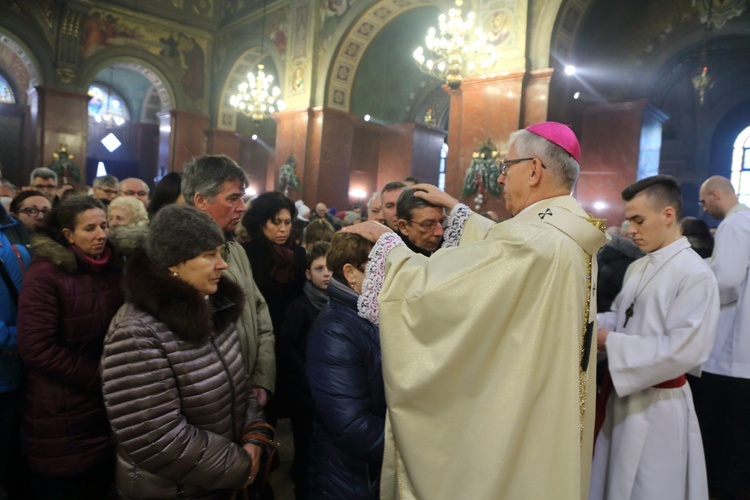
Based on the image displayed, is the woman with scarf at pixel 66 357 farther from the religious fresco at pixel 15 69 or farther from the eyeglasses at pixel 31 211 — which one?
the religious fresco at pixel 15 69

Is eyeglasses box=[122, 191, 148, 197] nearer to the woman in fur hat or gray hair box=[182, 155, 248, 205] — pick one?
gray hair box=[182, 155, 248, 205]

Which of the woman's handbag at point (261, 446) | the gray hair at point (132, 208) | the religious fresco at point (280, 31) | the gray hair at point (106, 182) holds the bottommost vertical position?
the woman's handbag at point (261, 446)

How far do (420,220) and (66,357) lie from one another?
1806mm

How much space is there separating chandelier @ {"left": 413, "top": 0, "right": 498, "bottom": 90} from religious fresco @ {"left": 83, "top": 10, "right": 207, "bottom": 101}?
11478 mm

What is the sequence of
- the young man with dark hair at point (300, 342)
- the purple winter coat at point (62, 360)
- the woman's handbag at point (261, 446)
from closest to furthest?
the woman's handbag at point (261, 446), the purple winter coat at point (62, 360), the young man with dark hair at point (300, 342)

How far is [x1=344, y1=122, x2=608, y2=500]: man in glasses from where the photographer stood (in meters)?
1.64

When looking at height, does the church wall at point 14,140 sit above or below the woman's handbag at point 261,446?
above

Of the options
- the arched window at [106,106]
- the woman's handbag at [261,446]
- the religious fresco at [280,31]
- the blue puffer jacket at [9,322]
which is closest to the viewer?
Result: the woman's handbag at [261,446]

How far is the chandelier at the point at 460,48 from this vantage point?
28.9 feet

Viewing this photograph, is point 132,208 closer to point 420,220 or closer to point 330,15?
point 420,220

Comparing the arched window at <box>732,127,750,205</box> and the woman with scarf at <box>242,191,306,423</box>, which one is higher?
the arched window at <box>732,127,750,205</box>

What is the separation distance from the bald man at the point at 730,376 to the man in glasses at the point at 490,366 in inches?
110

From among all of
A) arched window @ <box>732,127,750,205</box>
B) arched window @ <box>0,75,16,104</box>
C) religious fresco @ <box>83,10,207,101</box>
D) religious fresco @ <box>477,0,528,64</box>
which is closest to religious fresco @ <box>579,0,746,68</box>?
religious fresco @ <box>477,0,528,64</box>

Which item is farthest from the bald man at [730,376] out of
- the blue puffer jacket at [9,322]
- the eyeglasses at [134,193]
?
the eyeglasses at [134,193]
